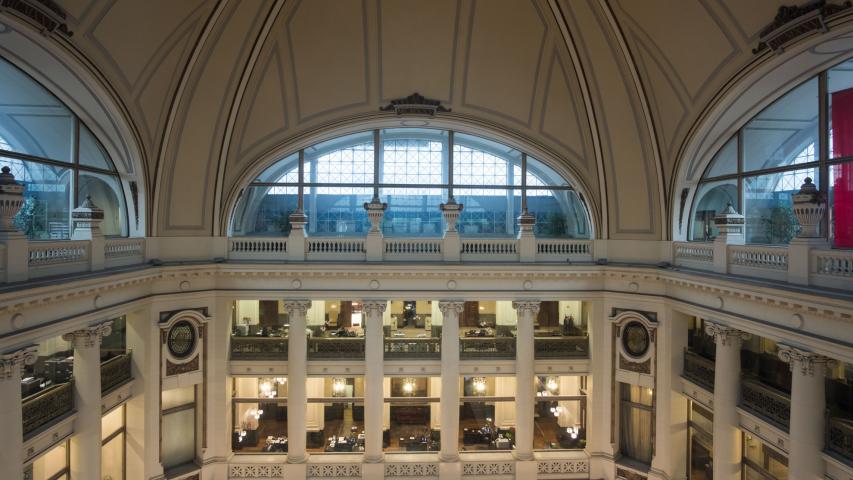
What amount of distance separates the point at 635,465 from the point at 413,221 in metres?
10.6

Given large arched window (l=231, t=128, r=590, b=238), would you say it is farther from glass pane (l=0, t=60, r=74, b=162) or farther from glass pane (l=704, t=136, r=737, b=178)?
glass pane (l=0, t=60, r=74, b=162)

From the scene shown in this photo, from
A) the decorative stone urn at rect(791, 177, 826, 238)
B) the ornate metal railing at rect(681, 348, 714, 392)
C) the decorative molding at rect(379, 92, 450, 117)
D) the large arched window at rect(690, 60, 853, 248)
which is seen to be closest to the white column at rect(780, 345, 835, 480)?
the decorative stone urn at rect(791, 177, 826, 238)

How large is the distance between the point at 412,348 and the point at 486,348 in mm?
2494

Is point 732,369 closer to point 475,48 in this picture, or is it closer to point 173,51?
point 475,48

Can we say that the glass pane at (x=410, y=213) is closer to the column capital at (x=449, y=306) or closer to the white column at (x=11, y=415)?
the column capital at (x=449, y=306)

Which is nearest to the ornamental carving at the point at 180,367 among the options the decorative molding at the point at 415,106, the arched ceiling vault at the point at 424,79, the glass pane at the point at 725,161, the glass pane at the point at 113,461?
the glass pane at the point at 113,461

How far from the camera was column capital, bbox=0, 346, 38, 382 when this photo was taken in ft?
33.2

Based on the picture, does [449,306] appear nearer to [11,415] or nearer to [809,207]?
[809,207]

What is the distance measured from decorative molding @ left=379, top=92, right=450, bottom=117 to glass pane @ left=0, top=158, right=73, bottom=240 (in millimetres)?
9549

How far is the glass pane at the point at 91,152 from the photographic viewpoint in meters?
14.7

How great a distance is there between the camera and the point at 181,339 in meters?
16.2

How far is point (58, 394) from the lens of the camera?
1223cm

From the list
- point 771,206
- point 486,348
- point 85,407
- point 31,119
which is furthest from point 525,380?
point 31,119

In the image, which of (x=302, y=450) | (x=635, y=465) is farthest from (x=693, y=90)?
(x=302, y=450)
